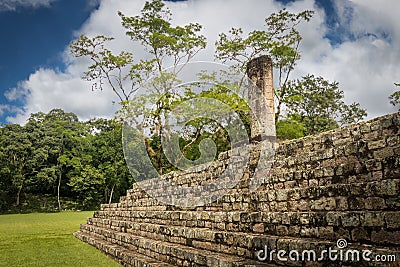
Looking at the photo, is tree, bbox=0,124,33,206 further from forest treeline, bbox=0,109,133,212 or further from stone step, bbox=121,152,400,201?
stone step, bbox=121,152,400,201

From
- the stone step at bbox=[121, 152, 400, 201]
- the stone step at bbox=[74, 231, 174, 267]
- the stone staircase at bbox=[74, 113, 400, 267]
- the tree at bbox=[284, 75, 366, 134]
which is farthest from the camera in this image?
the tree at bbox=[284, 75, 366, 134]

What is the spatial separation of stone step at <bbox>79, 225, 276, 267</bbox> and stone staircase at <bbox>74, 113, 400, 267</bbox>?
0.01 m

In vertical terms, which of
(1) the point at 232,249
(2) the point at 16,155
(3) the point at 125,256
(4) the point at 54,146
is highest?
(4) the point at 54,146

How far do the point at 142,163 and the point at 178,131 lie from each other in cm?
768

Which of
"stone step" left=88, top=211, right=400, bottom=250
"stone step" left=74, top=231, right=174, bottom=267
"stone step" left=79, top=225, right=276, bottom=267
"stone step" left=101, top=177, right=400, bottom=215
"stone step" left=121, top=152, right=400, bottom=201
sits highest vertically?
"stone step" left=121, top=152, right=400, bottom=201

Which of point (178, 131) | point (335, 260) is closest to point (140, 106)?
point (178, 131)

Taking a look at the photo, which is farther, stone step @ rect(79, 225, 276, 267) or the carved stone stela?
stone step @ rect(79, 225, 276, 267)

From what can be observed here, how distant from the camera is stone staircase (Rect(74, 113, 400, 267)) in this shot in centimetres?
337

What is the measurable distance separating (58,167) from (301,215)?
111 feet

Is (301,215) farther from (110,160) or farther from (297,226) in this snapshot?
(110,160)

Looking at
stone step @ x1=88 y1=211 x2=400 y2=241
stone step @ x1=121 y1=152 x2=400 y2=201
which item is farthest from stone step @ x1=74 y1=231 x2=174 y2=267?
stone step @ x1=121 y1=152 x2=400 y2=201

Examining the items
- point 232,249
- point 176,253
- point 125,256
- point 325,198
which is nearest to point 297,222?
point 325,198

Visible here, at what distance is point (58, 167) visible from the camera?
1345 inches

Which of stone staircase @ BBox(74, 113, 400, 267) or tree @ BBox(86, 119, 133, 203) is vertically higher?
tree @ BBox(86, 119, 133, 203)
